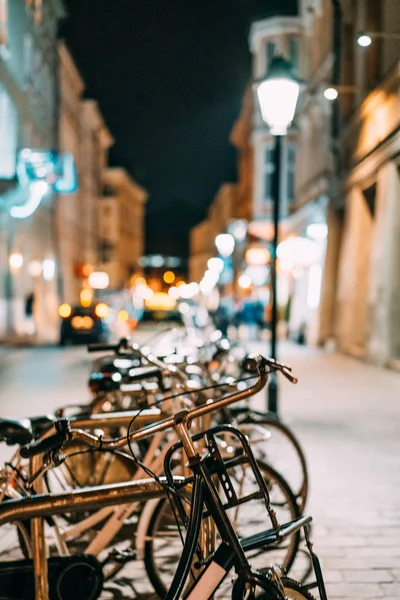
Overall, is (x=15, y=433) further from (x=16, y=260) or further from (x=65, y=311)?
(x=16, y=260)

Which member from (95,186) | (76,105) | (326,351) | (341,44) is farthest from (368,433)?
(95,186)

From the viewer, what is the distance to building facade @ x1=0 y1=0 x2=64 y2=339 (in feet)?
85.6

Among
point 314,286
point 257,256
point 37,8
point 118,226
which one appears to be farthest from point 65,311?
point 118,226

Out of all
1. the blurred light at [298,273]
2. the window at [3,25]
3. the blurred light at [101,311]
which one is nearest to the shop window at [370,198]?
the blurred light at [298,273]

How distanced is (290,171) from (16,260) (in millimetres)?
13317

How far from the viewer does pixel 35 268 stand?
34.1 m

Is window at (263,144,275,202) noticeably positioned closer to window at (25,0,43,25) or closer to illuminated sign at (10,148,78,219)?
illuminated sign at (10,148,78,219)

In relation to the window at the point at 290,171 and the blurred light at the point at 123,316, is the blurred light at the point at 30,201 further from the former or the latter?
the window at the point at 290,171

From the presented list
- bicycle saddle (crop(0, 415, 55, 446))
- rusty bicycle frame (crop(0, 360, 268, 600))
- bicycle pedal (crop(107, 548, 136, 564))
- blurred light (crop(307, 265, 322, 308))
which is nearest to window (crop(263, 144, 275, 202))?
blurred light (crop(307, 265, 322, 308))

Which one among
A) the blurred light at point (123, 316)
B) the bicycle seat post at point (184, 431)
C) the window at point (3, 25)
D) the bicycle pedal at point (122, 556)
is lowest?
the blurred light at point (123, 316)

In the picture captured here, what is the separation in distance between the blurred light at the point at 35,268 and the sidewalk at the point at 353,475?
20.7 m

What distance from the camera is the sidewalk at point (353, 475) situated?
183 inches

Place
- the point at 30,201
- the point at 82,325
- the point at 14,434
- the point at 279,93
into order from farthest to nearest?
the point at 30,201 → the point at 82,325 → the point at 279,93 → the point at 14,434

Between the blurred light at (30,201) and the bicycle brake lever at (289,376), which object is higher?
the blurred light at (30,201)
